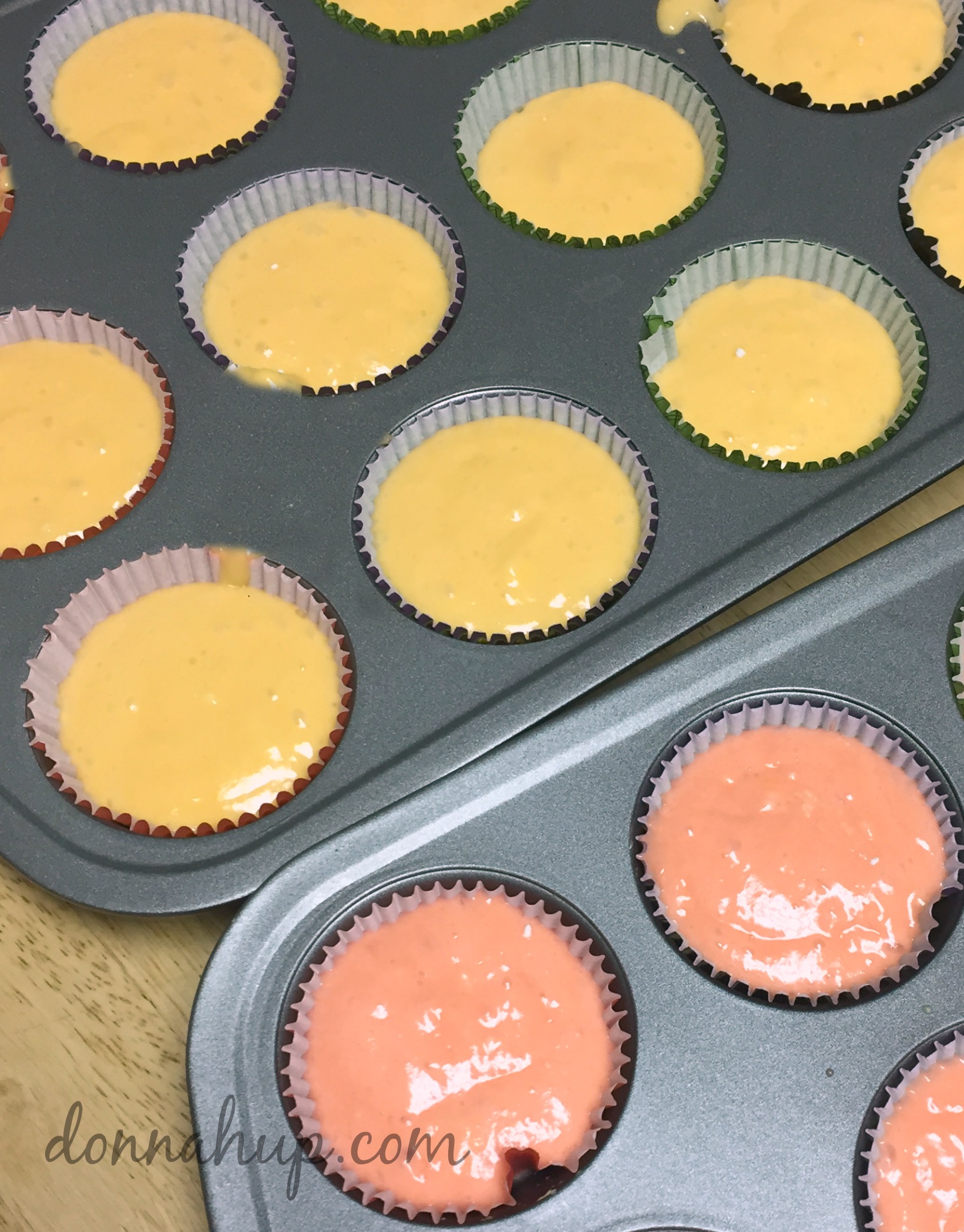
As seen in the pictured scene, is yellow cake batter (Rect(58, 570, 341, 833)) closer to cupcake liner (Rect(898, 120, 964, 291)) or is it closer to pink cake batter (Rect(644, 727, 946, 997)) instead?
pink cake batter (Rect(644, 727, 946, 997))

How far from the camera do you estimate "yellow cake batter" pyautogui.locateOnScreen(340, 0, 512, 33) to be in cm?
232

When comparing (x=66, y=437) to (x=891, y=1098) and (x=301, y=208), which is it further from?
(x=891, y=1098)

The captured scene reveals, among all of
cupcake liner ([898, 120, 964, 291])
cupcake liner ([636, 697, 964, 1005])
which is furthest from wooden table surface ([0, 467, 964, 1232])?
cupcake liner ([898, 120, 964, 291])

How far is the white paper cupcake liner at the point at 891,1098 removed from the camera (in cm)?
150

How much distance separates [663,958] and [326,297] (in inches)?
52.3

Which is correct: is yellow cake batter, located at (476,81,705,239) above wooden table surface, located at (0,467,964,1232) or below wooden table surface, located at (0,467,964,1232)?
above

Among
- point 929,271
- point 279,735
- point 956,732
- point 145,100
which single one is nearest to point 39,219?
point 145,100

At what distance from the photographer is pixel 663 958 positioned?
1.62m

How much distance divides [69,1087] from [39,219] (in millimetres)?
1490

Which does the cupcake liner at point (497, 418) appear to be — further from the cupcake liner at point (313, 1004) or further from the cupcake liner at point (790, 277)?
the cupcake liner at point (313, 1004)

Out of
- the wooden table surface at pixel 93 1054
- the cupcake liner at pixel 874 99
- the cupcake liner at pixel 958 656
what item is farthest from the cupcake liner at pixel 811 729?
the cupcake liner at pixel 874 99

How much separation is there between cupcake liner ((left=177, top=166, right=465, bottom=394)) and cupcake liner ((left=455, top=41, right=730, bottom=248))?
11 centimetres

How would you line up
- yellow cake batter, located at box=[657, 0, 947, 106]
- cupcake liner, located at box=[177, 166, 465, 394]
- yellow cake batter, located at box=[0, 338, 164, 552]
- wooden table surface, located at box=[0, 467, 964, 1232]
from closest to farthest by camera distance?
wooden table surface, located at box=[0, 467, 964, 1232] < yellow cake batter, located at box=[0, 338, 164, 552] < cupcake liner, located at box=[177, 166, 465, 394] < yellow cake batter, located at box=[657, 0, 947, 106]

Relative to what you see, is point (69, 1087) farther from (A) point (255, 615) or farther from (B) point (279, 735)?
(A) point (255, 615)
